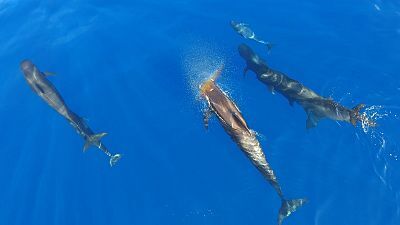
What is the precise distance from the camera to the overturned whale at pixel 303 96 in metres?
17.5

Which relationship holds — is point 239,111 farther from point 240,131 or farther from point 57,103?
point 57,103

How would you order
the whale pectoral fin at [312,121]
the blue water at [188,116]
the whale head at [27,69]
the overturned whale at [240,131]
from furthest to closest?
1. the whale head at [27,69]
2. the whale pectoral fin at [312,121]
3. the blue water at [188,116]
4. the overturned whale at [240,131]

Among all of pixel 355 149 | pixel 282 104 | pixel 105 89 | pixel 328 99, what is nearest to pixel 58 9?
pixel 105 89

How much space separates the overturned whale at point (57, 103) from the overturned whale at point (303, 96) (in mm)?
6747

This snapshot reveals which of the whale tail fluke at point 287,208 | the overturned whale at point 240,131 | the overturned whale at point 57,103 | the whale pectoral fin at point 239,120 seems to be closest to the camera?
the whale pectoral fin at point 239,120

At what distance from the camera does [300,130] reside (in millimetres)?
18219

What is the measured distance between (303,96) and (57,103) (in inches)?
379

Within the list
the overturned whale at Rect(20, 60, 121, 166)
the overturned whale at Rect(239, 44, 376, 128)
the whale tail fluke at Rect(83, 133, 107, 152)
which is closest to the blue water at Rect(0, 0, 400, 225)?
the overturned whale at Rect(239, 44, 376, 128)

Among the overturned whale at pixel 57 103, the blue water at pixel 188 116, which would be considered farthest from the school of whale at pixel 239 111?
the blue water at pixel 188 116

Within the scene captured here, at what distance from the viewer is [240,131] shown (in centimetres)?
1538

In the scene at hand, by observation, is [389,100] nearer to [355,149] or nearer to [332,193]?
[355,149]

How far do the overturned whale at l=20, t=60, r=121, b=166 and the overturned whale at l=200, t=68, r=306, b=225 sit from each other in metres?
4.50

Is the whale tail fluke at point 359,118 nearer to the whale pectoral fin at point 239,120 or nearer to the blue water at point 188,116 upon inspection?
the blue water at point 188,116

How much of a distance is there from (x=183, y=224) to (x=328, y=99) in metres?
6.95
